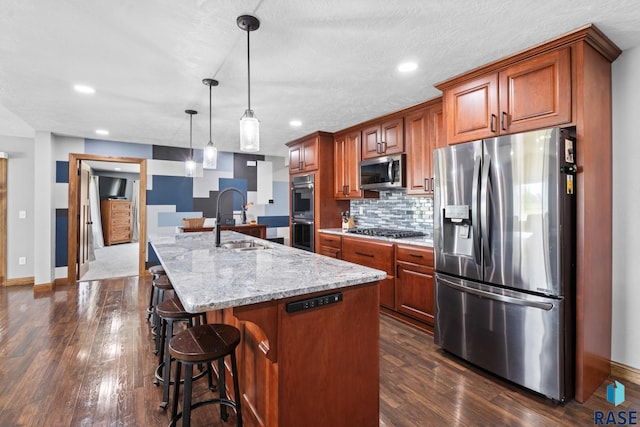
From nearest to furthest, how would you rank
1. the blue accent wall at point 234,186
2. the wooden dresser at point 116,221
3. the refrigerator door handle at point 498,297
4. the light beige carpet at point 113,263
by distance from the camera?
the refrigerator door handle at point 498,297 < the light beige carpet at point 113,263 < the blue accent wall at point 234,186 < the wooden dresser at point 116,221

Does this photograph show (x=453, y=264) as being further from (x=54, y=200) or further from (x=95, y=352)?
(x=54, y=200)

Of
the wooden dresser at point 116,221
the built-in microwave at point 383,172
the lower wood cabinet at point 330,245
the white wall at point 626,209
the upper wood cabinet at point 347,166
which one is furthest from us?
the wooden dresser at point 116,221

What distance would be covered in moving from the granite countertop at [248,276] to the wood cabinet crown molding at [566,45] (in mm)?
1833

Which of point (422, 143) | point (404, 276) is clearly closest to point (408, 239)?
point (404, 276)

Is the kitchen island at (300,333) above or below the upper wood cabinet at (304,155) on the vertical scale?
below

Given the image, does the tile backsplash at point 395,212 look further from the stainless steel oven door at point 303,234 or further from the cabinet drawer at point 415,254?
the stainless steel oven door at point 303,234

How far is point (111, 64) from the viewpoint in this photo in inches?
91.4

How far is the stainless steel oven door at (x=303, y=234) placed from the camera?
455 cm

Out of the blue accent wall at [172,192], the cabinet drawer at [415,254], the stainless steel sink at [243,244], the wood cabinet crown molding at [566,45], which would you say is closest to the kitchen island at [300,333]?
the stainless steel sink at [243,244]

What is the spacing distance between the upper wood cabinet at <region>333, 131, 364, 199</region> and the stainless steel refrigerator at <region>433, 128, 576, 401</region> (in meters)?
1.72

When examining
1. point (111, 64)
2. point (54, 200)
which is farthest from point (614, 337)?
point (54, 200)

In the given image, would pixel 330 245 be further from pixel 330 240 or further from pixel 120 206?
pixel 120 206

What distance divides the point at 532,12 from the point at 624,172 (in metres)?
1.37

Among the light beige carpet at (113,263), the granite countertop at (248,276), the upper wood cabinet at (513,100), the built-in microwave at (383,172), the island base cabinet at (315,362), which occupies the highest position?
the upper wood cabinet at (513,100)
